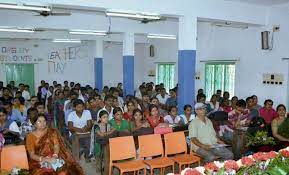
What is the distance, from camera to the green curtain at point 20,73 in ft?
48.9

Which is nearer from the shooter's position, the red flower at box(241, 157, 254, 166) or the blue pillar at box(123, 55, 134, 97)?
the red flower at box(241, 157, 254, 166)

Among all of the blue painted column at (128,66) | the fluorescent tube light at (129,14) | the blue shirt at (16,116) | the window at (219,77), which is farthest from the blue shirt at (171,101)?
the blue shirt at (16,116)

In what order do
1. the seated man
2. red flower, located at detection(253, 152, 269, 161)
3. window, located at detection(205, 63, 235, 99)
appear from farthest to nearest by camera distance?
window, located at detection(205, 63, 235, 99) < the seated man < red flower, located at detection(253, 152, 269, 161)

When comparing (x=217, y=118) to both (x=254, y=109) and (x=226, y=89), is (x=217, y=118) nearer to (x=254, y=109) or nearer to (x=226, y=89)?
(x=254, y=109)

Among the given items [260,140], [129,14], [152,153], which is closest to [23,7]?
[129,14]

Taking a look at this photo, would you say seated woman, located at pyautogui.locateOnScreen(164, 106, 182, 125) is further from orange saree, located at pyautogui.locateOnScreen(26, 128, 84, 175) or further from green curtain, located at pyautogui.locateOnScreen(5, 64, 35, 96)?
green curtain, located at pyautogui.locateOnScreen(5, 64, 35, 96)

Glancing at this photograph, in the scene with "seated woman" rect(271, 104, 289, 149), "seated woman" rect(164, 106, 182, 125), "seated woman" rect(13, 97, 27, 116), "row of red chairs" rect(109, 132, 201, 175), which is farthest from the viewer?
"seated woman" rect(13, 97, 27, 116)

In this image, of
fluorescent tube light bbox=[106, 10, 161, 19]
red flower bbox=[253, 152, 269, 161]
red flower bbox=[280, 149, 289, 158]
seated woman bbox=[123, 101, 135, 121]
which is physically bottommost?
red flower bbox=[253, 152, 269, 161]

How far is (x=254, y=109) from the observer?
794 centimetres

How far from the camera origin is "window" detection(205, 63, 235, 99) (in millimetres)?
10562

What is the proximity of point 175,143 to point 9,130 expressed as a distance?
3.06 meters

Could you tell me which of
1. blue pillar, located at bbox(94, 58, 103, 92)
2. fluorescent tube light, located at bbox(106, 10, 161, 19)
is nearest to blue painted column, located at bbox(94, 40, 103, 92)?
blue pillar, located at bbox(94, 58, 103, 92)

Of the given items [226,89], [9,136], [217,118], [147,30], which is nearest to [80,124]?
[9,136]

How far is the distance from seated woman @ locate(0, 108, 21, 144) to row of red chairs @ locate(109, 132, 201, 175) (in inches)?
76.4
